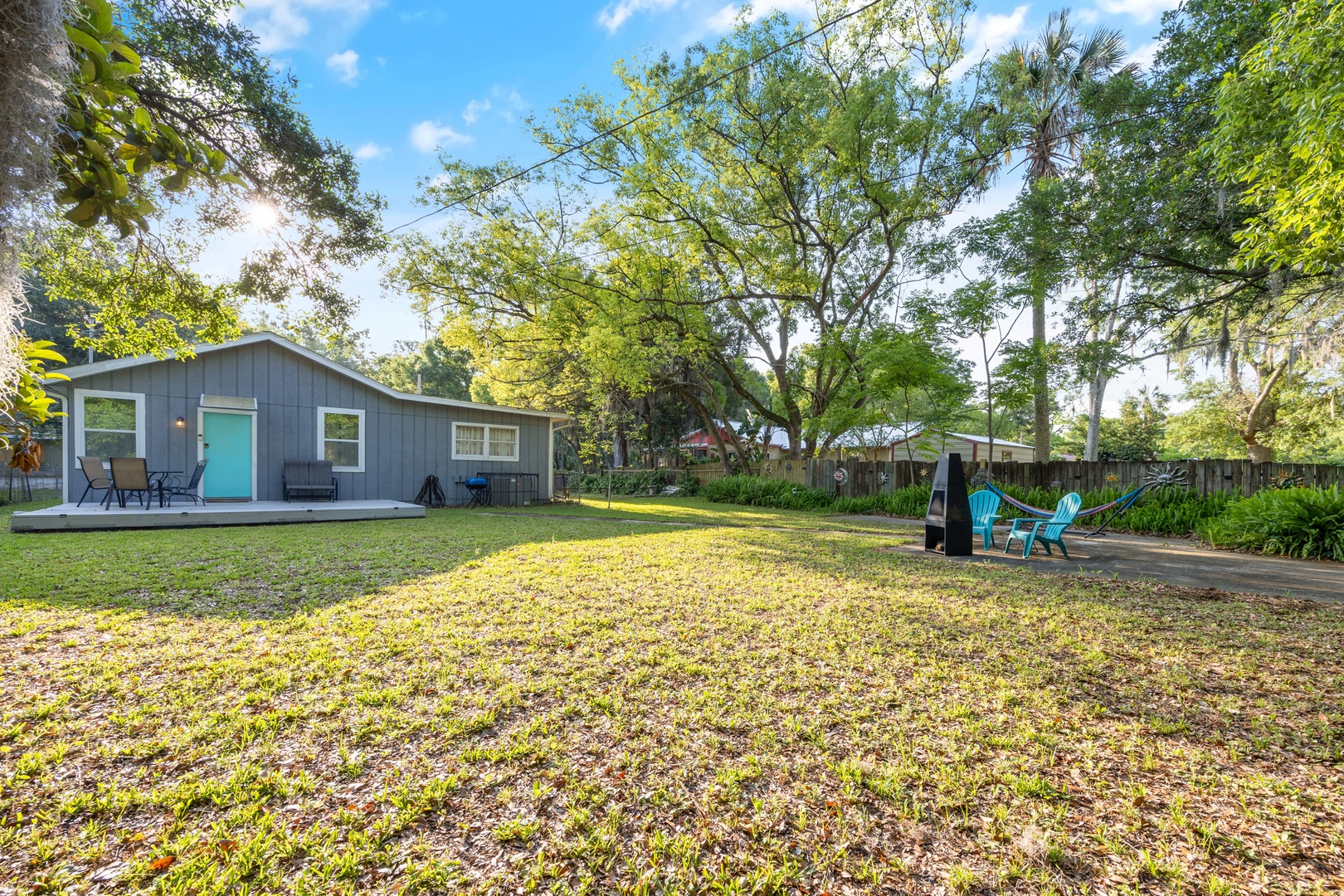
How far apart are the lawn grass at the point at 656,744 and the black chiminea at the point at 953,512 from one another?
223 centimetres

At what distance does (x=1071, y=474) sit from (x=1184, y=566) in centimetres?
510

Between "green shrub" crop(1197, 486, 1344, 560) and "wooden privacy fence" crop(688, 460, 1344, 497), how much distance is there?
1.43m

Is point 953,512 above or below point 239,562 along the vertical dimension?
above

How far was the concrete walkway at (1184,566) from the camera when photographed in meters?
4.95

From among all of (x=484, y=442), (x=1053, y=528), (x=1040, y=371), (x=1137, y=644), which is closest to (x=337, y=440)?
(x=484, y=442)

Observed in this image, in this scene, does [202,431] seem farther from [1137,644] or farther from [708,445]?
[708,445]

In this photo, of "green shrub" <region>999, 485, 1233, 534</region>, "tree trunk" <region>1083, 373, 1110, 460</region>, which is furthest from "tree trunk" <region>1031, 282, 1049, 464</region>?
"tree trunk" <region>1083, 373, 1110, 460</region>

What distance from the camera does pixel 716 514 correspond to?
1194 cm

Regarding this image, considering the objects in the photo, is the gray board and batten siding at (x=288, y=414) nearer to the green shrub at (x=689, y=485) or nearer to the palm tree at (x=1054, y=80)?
the green shrub at (x=689, y=485)

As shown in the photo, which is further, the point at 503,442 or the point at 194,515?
the point at 503,442

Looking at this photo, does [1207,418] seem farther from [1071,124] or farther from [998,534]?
[998,534]

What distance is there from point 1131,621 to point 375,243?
34.9 feet

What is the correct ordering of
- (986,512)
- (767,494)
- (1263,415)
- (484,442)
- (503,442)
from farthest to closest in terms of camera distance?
(1263,415) < (767,494) < (503,442) < (484,442) < (986,512)

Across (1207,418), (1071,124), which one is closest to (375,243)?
(1071,124)
